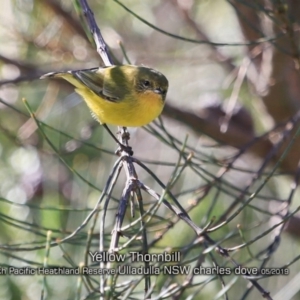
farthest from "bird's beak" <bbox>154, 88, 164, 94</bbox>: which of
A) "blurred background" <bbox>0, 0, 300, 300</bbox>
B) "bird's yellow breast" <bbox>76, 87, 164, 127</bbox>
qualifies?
"blurred background" <bbox>0, 0, 300, 300</bbox>

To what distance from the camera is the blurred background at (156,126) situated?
10.4 feet

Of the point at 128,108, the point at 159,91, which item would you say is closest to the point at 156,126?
the point at 159,91

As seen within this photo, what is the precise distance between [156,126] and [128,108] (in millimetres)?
1133

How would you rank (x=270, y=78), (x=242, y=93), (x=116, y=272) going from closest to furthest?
(x=116, y=272)
(x=270, y=78)
(x=242, y=93)

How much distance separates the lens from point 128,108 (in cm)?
272

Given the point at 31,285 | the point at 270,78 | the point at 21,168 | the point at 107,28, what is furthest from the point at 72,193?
the point at 270,78

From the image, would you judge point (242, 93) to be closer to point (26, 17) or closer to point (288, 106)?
point (288, 106)

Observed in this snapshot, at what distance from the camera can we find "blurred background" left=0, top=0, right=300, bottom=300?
3.16 metres

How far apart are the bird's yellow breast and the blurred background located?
0.54 ft

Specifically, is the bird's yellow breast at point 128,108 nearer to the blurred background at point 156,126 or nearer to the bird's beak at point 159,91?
the bird's beak at point 159,91

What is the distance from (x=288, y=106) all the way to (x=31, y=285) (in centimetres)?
158

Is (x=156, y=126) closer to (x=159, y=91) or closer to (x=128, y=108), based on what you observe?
(x=159, y=91)

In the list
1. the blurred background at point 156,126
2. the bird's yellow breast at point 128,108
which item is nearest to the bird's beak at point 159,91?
the bird's yellow breast at point 128,108

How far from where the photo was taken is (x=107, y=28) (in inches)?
148
